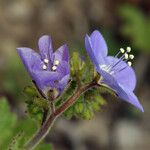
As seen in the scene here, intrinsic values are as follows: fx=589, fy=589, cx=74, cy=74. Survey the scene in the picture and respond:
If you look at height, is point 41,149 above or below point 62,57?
below

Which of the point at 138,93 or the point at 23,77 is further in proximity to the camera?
the point at 138,93

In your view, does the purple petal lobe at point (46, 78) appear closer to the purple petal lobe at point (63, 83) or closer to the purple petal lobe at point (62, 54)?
the purple petal lobe at point (63, 83)

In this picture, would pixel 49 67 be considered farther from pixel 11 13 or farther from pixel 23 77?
pixel 11 13

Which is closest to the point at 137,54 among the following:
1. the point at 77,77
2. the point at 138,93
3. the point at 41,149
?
the point at 138,93

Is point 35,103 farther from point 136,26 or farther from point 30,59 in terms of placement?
point 136,26

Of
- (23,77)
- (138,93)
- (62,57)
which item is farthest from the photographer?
(138,93)

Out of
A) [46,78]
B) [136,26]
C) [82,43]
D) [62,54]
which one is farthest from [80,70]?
[136,26]

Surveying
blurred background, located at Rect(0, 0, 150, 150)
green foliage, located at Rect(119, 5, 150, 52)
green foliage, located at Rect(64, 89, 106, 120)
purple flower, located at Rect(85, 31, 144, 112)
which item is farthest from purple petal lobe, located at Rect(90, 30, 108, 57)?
green foliage, located at Rect(119, 5, 150, 52)
